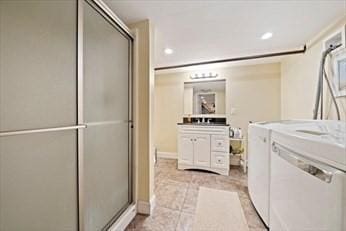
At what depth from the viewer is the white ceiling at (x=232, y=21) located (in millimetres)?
1530

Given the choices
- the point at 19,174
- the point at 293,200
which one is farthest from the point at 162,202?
the point at 19,174

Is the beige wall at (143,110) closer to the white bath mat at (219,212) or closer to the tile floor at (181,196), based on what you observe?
the tile floor at (181,196)

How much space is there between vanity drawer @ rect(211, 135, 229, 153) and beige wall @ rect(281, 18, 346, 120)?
49.1 inches

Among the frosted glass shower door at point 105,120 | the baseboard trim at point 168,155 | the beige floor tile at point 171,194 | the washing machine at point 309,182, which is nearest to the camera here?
the washing machine at point 309,182

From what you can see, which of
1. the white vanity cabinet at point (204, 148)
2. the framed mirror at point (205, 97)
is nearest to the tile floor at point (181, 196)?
the white vanity cabinet at point (204, 148)

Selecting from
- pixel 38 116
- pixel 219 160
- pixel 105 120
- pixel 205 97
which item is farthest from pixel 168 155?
pixel 38 116

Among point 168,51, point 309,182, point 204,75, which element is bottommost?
point 309,182

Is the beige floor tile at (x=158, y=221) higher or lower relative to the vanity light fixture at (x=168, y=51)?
lower

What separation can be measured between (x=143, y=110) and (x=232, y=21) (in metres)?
1.42

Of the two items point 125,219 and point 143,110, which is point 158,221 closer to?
point 125,219

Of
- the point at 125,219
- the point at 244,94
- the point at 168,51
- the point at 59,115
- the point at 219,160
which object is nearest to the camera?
the point at 59,115

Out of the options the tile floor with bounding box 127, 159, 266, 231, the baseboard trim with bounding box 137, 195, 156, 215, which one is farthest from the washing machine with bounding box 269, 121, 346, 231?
the baseboard trim with bounding box 137, 195, 156, 215

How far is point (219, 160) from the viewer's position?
2.92 metres

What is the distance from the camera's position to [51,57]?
0.87 m
